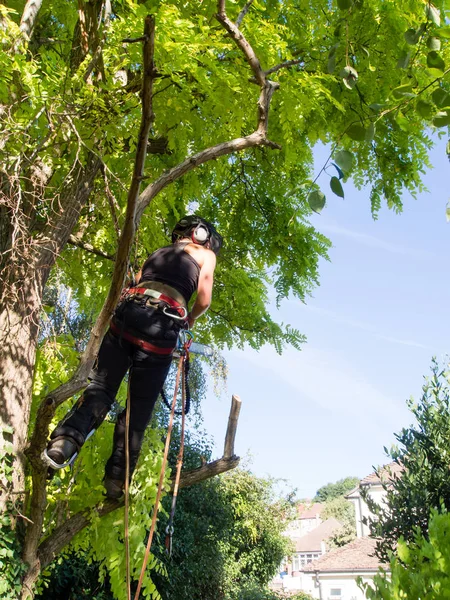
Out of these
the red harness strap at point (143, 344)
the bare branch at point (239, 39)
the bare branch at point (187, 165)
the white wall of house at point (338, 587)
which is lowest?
the white wall of house at point (338, 587)

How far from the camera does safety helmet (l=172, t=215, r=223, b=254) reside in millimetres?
4180

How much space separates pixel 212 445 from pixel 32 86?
45.7ft

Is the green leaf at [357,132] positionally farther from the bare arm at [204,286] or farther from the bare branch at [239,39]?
the bare arm at [204,286]

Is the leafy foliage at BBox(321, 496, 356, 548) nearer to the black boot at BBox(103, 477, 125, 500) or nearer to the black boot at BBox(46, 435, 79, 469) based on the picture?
the black boot at BBox(103, 477, 125, 500)

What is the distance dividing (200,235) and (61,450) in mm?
1701

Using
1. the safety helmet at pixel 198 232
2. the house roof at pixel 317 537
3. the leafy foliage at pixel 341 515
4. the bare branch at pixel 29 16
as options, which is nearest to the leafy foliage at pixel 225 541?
the safety helmet at pixel 198 232

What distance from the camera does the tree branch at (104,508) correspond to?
14.5 feet

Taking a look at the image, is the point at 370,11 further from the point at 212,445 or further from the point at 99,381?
the point at 212,445

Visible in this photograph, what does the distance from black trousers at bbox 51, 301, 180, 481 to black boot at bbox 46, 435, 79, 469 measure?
32 mm

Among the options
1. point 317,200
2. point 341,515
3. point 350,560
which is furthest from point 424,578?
point 341,515

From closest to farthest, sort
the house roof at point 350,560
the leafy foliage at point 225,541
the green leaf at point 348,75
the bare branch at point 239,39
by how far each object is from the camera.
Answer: the green leaf at point 348,75 < the bare branch at point 239,39 < the leafy foliage at point 225,541 < the house roof at point 350,560

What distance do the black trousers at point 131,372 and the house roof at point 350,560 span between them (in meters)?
28.7

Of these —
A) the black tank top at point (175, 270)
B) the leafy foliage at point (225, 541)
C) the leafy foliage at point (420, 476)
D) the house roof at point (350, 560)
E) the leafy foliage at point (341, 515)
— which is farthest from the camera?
the leafy foliage at point (341, 515)

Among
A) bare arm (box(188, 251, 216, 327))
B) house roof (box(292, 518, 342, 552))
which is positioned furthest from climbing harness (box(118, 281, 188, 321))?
house roof (box(292, 518, 342, 552))
